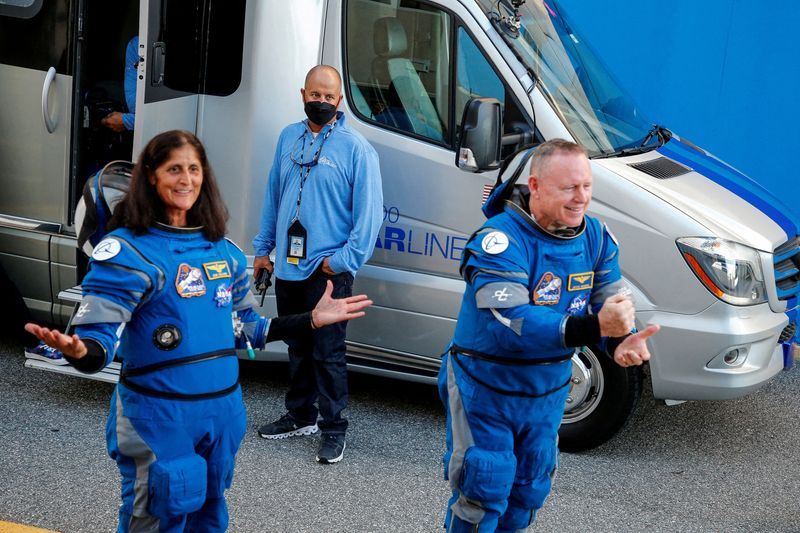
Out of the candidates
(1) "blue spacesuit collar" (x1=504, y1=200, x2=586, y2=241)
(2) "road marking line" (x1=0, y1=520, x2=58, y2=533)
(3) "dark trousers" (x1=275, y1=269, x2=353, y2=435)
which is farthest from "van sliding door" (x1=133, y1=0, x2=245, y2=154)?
(1) "blue spacesuit collar" (x1=504, y1=200, x2=586, y2=241)

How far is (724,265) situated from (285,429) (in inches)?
92.5

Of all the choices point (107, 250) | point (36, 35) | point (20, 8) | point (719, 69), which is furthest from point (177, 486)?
point (719, 69)

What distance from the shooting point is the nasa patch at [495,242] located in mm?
3215

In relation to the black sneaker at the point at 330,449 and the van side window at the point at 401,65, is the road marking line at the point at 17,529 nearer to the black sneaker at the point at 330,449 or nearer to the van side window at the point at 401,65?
the black sneaker at the point at 330,449

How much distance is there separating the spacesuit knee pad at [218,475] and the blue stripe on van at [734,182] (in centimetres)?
324

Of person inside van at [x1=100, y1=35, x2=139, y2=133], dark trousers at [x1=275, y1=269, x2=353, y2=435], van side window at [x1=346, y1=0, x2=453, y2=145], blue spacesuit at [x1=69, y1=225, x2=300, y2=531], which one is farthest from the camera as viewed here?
person inside van at [x1=100, y1=35, x2=139, y2=133]

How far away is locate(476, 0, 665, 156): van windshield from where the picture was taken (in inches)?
206

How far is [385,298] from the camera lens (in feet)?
18.1

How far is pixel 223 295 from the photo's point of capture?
323cm

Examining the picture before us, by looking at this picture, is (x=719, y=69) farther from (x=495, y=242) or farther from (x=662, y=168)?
(x=495, y=242)

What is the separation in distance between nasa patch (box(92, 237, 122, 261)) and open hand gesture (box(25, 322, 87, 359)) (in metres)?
0.25

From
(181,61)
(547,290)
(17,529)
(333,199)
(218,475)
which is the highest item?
A: (181,61)

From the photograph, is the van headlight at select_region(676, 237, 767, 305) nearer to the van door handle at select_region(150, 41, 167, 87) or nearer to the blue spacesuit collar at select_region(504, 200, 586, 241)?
the blue spacesuit collar at select_region(504, 200, 586, 241)

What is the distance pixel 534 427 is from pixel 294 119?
269 centimetres
